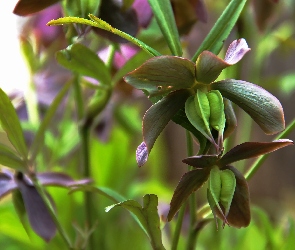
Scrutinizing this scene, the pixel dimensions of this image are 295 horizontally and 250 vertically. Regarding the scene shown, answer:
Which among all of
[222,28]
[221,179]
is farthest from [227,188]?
[222,28]

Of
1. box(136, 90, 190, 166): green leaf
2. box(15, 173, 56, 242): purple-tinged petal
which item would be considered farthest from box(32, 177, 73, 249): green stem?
box(136, 90, 190, 166): green leaf

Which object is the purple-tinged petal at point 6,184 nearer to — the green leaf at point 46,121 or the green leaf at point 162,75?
the green leaf at point 46,121

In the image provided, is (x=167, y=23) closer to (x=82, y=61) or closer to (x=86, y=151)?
(x=82, y=61)

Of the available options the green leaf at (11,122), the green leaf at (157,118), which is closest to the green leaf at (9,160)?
the green leaf at (11,122)

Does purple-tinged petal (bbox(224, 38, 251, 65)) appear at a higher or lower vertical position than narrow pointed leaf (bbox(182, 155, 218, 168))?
higher

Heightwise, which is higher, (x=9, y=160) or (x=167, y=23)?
(x=167, y=23)

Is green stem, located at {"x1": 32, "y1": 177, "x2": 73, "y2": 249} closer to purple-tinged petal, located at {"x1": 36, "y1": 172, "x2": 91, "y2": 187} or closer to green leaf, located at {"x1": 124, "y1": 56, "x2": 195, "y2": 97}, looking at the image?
purple-tinged petal, located at {"x1": 36, "y1": 172, "x2": 91, "y2": 187}
